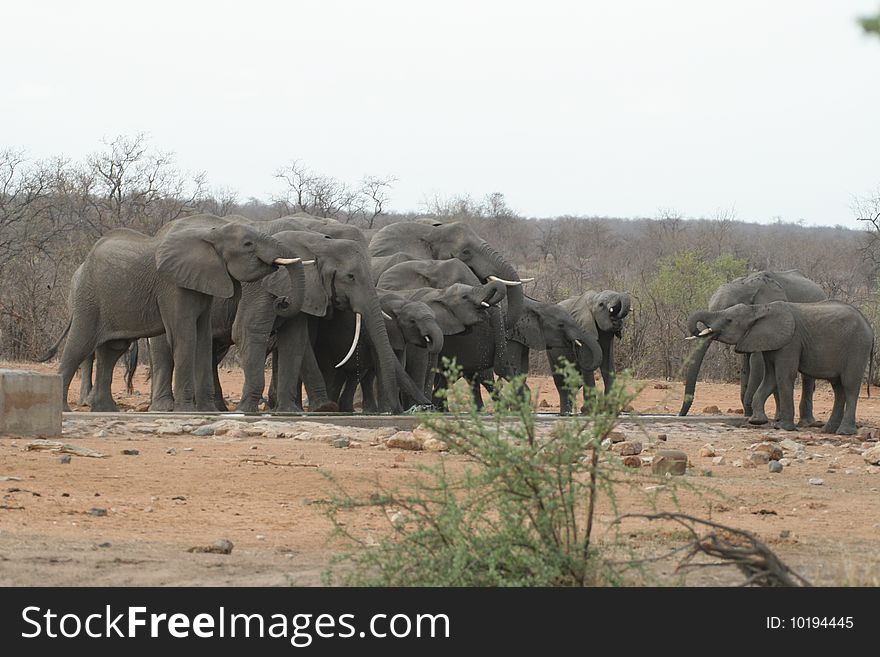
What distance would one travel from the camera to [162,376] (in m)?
17.2

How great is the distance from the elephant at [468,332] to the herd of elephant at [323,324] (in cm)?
2

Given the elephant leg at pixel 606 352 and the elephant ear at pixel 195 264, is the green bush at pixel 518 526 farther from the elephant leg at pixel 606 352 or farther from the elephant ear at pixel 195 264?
the elephant leg at pixel 606 352

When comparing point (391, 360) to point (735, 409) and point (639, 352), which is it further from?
point (639, 352)

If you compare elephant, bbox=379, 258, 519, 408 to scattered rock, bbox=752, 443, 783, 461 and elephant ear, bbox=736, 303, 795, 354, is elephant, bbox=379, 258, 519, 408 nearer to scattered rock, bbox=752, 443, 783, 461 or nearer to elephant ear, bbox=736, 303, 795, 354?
elephant ear, bbox=736, 303, 795, 354

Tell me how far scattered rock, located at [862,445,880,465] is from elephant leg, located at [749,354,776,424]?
13.0 ft

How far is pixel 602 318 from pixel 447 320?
3.71 meters

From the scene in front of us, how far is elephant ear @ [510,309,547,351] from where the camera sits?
63.0 feet

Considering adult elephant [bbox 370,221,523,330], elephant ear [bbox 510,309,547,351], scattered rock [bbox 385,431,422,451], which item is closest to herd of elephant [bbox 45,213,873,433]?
elephant ear [bbox 510,309,547,351]

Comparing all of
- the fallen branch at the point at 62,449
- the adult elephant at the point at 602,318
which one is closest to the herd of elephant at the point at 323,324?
the adult elephant at the point at 602,318

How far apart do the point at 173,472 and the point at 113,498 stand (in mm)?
1403

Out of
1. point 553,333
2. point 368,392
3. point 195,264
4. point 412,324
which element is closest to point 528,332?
point 553,333

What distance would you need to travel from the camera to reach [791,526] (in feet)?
27.6

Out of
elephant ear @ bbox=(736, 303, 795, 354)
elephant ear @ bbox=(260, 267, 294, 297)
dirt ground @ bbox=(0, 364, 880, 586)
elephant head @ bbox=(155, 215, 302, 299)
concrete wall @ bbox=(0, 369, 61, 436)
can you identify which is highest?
elephant head @ bbox=(155, 215, 302, 299)
